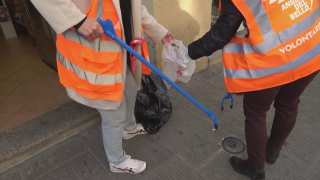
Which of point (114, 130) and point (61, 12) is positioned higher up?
point (61, 12)

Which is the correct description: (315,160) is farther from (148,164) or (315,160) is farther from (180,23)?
(180,23)

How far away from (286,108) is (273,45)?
672 mm

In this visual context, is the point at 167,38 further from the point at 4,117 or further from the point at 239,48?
the point at 4,117

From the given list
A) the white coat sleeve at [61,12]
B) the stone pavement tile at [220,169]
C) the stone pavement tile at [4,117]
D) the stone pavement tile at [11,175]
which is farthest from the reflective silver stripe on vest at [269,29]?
the stone pavement tile at [4,117]

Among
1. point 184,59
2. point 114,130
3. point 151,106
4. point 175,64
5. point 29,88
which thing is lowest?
point 29,88

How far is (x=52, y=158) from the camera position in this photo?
208 cm

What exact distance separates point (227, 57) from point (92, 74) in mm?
841

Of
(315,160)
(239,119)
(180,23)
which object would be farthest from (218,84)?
(315,160)

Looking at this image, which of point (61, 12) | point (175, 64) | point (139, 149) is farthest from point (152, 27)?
point (139, 149)

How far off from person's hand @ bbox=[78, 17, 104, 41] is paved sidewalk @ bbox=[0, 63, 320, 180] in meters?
1.25

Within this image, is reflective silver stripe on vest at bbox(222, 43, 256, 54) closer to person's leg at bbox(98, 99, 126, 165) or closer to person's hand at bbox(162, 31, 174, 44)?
person's hand at bbox(162, 31, 174, 44)

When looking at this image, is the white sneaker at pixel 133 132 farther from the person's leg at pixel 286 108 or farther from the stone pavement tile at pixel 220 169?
the person's leg at pixel 286 108

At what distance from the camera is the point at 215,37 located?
134 centimetres

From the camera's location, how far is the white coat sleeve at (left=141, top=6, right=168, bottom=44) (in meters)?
1.72
